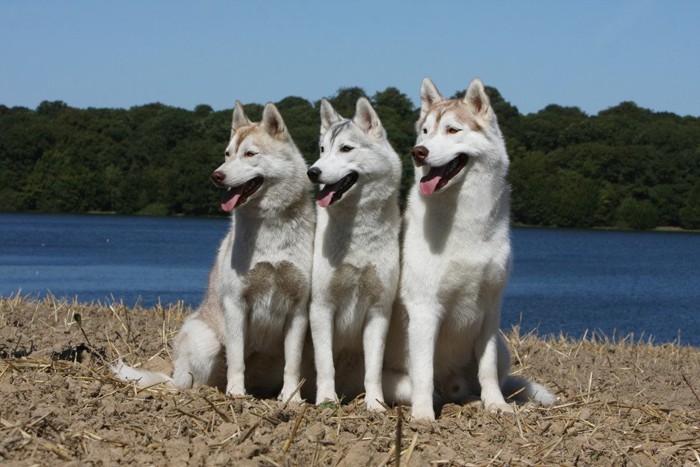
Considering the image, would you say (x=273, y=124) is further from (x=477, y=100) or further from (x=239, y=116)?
(x=477, y=100)

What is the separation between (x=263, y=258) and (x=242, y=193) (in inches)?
20.8

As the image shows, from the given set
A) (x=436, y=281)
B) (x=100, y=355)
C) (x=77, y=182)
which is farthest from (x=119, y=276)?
(x=77, y=182)

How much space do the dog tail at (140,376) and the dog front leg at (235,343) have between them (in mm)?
485

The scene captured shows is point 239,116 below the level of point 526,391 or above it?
above

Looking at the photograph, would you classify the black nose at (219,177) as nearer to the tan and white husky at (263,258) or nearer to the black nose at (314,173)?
the tan and white husky at (263,258)

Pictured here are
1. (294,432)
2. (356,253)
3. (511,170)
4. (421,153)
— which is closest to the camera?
(294,432)

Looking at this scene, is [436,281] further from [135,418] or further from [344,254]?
[135,418]

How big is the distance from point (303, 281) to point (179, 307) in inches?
188

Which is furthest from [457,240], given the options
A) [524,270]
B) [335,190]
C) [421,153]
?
[524,270]

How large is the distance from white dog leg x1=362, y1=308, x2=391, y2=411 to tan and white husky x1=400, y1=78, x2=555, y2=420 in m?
0.22

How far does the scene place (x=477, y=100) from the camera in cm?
729

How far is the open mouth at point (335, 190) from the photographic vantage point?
729 centimetres

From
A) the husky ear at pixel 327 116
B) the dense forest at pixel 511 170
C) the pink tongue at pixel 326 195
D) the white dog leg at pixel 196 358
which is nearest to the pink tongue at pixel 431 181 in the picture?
the pink tongue at pixel 326 195

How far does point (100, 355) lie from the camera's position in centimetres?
884
